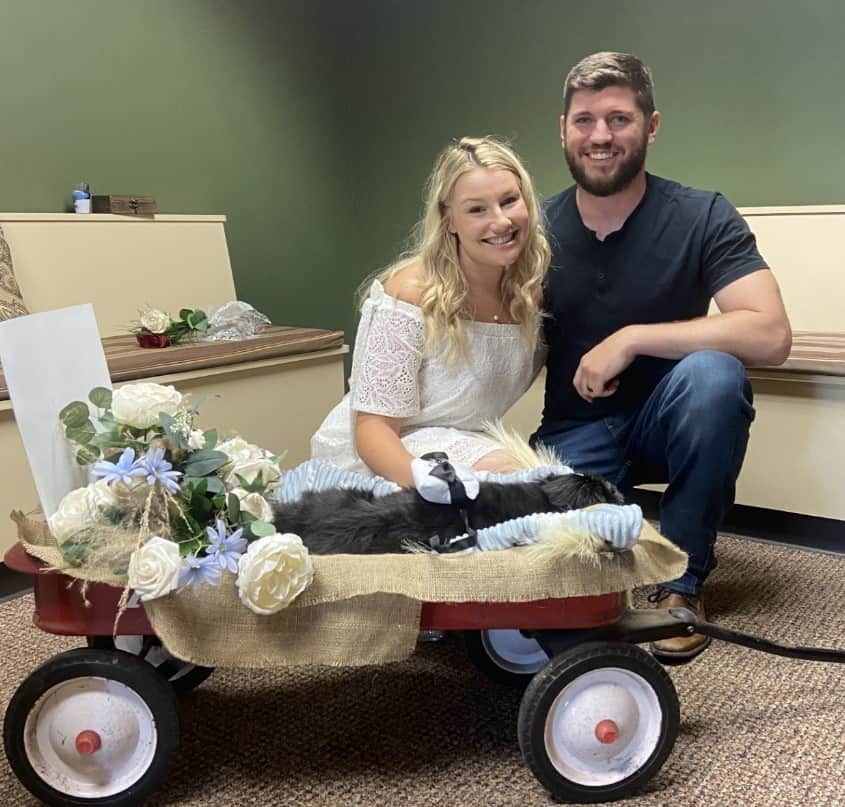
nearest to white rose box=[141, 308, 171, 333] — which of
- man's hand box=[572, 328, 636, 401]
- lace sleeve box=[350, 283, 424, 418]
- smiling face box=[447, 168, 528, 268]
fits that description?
lace sleeve box=[350, 283, 424, 418]

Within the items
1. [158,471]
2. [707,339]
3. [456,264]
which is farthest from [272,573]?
[707,339]

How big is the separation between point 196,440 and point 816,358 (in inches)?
54.4

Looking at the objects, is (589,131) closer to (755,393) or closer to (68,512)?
(755,393)

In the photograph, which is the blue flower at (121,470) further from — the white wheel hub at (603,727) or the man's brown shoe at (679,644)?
the man's brown shoe at (679,644)

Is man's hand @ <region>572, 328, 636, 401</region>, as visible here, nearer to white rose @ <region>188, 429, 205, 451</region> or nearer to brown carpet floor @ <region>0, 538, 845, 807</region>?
brown carpet floor @ <region>0, 538, 845, 807</region>

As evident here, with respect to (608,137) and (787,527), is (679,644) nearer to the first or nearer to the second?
(787,527)

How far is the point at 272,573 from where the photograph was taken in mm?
943

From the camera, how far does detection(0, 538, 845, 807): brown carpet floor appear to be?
3.67 feet

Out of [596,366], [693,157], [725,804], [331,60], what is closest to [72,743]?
[725,804]

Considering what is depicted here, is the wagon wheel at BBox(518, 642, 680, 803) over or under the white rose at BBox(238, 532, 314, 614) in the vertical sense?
under

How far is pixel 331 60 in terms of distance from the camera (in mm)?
3391

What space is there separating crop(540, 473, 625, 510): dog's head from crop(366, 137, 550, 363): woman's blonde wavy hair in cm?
36

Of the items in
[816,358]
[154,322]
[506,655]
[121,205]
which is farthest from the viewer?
[121,205]

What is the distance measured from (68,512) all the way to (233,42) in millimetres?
2463
